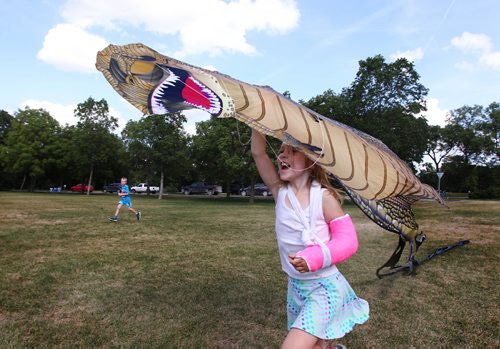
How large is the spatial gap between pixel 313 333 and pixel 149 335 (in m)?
2.41

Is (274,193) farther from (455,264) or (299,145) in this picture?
(455,264)

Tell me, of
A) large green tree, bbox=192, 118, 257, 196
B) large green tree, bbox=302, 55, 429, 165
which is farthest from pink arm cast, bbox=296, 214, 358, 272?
large green tree, bbox=302, 55, 429, 165

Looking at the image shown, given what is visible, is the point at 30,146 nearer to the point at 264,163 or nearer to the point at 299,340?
the point at 264,163

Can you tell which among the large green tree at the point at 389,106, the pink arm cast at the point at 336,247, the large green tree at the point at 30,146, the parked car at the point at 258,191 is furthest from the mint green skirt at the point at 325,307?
the large green tree at the point at 30,146

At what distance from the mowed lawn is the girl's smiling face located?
2.19 meters

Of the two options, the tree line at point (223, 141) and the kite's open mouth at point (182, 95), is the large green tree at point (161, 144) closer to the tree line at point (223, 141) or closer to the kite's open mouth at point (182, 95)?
the tree line at point (223, 141)

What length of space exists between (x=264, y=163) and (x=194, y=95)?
2.72 ft

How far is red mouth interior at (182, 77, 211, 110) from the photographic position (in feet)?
8.05

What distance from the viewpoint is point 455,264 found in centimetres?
786

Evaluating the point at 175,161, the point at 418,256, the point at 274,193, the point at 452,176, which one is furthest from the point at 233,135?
the point at 452,176

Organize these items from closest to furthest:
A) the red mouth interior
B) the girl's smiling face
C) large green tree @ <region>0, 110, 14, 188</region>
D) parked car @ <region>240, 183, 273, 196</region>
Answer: the red mouth interior → the girl's smiling face → parked car @ <region>240, 183, 273, 196</region> → large green tree @ <region>0, 110, 14, 188</region>

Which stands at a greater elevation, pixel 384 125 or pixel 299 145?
pixel 384 125

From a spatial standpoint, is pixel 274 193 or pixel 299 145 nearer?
pixel 299 145

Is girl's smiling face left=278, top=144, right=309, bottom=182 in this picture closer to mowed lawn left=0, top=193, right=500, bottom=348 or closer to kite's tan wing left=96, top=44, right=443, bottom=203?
kite's tan wing left=96, top=44, right=443, bottom=203
